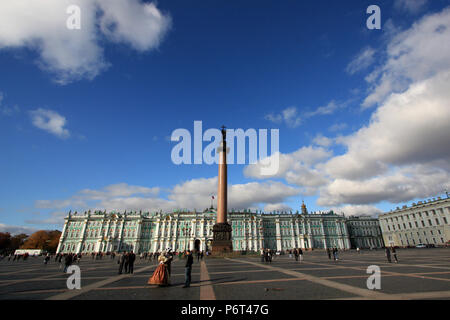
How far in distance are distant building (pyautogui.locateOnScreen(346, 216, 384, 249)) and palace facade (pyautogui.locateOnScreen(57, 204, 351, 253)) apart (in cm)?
850

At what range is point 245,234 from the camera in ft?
276

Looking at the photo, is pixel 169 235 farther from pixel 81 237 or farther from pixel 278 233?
pixel 278 233

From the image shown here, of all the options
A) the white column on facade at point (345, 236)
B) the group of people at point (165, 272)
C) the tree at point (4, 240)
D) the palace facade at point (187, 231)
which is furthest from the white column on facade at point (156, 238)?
the group of people at point (165, 272)

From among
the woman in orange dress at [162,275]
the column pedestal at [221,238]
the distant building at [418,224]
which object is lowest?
the woman in orange dress at [162,275]

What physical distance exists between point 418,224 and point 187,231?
8065cm

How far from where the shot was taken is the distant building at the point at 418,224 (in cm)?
6619

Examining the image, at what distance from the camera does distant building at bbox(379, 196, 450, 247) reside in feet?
217

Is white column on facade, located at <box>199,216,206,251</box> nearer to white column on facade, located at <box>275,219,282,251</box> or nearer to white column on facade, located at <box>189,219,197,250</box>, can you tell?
white column on facade, located at <box>189,219,197,250</box>

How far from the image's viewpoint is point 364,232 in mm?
97562

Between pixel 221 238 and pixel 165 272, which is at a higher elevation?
pixel 221 238

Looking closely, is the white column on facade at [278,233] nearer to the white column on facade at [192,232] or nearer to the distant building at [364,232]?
the white column on facade at [192,232]

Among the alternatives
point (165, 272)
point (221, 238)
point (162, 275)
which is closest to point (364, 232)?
point (221, 238)

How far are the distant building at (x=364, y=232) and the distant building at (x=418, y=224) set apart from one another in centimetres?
751

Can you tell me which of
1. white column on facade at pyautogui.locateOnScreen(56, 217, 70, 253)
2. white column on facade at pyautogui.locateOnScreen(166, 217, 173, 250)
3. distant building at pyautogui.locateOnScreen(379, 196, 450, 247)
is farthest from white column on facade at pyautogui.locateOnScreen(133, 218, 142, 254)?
distant building at pyautogui.locateOnScreen(379, 196, 450, 247)
